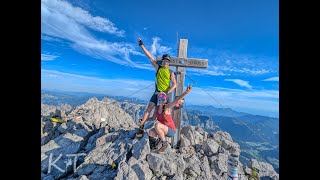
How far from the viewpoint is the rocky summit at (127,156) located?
7249 mm

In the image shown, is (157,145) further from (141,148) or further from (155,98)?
(155,98)

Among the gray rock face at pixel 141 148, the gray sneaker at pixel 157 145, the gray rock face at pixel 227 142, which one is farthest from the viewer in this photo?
the gray rock face at pixel 227 142

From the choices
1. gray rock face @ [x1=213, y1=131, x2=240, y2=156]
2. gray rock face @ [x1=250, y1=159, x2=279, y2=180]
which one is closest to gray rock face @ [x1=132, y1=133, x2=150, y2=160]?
gray rock face @ [x1=213, y1=131, x2=240, y2=156]

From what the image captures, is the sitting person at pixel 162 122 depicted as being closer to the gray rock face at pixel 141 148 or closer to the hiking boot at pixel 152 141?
the hiking boot at pixel 152 141

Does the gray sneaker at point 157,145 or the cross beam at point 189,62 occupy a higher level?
the cross beam at point 189,62

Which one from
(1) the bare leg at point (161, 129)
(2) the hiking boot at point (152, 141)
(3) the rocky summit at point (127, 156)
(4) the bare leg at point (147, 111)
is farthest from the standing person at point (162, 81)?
(3) the rocky summit at point (127, 156)
